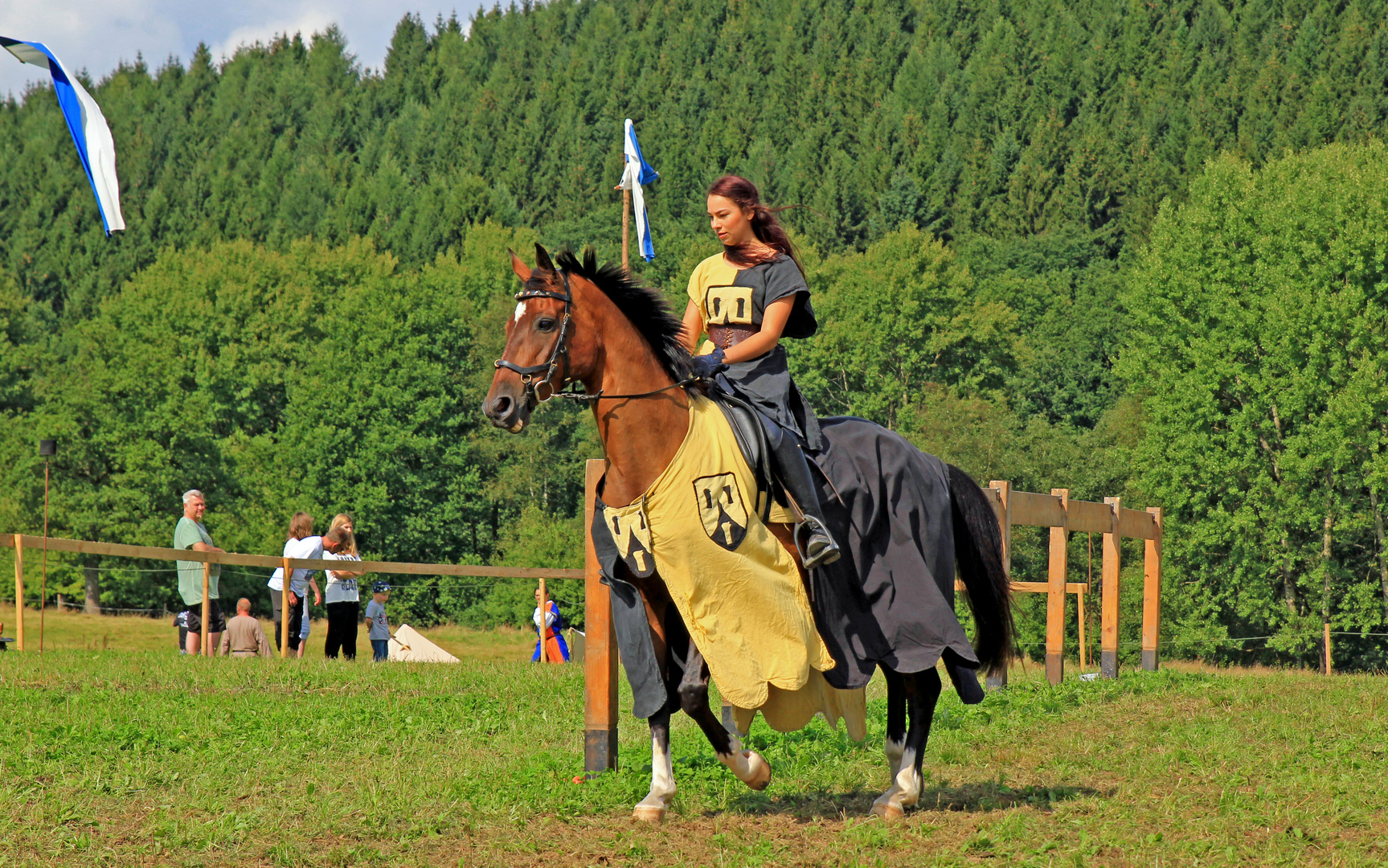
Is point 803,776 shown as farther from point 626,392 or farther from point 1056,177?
A: point 1056,177

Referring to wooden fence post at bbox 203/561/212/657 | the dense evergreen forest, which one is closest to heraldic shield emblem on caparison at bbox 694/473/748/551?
wooden fence post at bbox 203/561/212/657

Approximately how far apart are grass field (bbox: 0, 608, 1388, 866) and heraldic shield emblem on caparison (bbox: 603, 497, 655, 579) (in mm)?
1135

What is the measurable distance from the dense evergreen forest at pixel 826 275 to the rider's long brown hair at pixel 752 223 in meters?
26.1

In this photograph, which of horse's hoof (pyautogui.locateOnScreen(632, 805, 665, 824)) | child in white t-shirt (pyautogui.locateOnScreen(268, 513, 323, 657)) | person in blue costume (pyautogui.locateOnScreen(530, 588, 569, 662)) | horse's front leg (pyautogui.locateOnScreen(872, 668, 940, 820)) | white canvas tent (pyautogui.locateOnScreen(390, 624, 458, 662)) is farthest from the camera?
person in blue costume (pyautogui.locateOnScreen(530, 588, 569, 662))

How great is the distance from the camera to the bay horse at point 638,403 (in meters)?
5.53

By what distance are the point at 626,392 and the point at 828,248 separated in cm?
6624

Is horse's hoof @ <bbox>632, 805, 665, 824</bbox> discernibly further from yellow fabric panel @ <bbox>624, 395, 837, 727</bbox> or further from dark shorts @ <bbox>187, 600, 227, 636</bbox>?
dark shorts @ <bbox>187, 600, 227, 636</bbox>

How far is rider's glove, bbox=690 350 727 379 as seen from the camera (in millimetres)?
→ 5910

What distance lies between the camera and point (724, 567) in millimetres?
5652

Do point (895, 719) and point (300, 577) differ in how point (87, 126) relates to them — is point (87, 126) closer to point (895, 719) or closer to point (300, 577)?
point (300, 577)

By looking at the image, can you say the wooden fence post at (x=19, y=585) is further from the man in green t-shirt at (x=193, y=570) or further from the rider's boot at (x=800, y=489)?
the rider's boot at (x=800, y=489)

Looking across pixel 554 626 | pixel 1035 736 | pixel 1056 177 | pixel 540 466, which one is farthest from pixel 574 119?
pixel 1035 736

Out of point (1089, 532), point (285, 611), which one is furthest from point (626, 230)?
point (1089, 532)

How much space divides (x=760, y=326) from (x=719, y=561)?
4.07 feet
